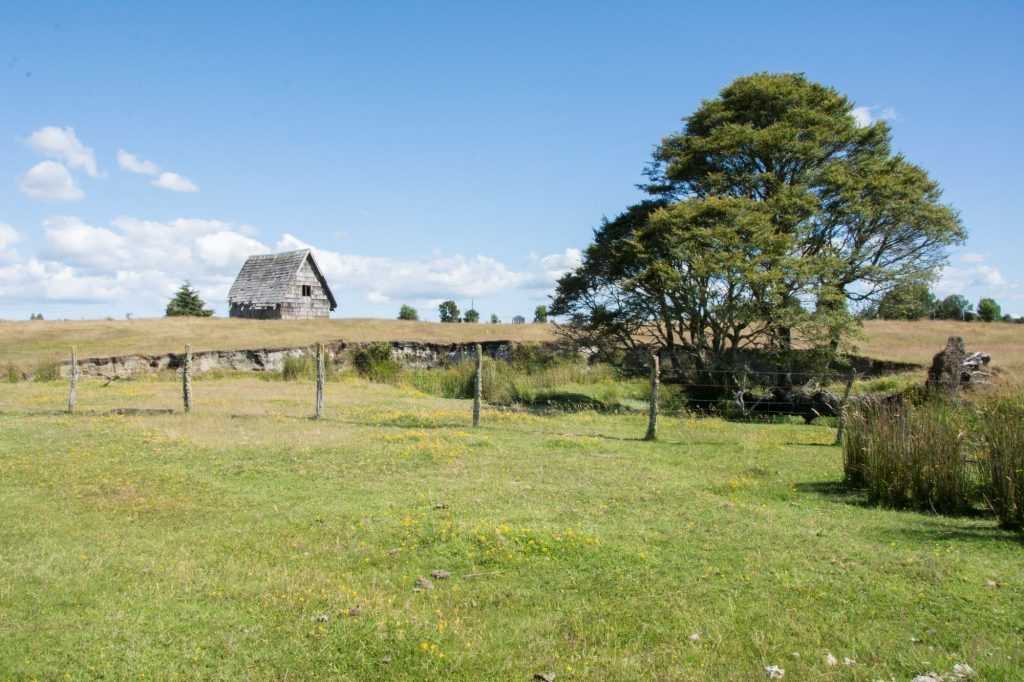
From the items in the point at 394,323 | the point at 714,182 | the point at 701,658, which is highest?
the point at 714,182

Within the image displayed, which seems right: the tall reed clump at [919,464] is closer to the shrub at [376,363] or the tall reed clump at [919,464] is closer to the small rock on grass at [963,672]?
the small rock on grass at [963,672]

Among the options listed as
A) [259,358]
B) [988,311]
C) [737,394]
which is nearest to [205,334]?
[259,358]

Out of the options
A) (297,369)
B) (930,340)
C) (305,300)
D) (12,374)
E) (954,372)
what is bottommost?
(12,374)

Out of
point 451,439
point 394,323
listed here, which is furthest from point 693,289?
point 394,323

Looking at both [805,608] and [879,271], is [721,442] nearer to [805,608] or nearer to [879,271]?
[805,608]

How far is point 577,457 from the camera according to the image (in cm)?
1566

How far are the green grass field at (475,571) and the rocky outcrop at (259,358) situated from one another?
20.6 m

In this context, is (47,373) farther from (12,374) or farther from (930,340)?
(930,340)

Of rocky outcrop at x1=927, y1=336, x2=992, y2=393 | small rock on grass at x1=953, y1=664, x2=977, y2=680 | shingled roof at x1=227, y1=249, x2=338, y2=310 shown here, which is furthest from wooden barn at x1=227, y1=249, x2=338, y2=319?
small rock on grass at x1=953, y1=664, x2=977, y2=680

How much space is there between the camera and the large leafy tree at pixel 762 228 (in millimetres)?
26641

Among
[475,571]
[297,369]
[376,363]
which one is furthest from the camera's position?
[376,363]

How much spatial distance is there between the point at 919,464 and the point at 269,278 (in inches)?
2048

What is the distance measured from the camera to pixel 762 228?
26516mm

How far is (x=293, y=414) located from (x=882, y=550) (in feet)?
57.3
